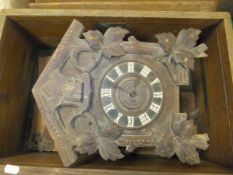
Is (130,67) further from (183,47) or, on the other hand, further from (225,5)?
(225,5)

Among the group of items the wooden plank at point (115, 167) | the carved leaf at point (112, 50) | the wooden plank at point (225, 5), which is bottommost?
the wooden plank at point (115, 167)

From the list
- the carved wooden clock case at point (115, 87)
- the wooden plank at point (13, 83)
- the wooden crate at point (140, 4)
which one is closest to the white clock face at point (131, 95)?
the carved wooden clock case at point (115, 87)

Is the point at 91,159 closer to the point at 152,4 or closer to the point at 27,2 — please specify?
the point at 152,4

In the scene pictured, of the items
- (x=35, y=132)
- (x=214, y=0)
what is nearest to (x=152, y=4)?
(x=214, y=0)

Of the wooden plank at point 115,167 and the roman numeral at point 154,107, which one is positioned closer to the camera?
the wooden plank at point 115,167

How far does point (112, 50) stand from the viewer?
1399 mm

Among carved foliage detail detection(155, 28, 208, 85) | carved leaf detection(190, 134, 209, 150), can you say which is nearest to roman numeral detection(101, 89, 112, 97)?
carved foliage detail detection(155, 28, 208, 85)

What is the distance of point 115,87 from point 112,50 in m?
0.16

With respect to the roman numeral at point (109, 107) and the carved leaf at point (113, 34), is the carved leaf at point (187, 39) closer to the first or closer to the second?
the carved leaf at point (113, 34)

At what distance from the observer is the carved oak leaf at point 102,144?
4.28ft

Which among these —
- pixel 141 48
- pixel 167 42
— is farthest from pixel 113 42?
pixel 167 42

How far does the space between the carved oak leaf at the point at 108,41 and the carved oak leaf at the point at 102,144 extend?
326 millimetres

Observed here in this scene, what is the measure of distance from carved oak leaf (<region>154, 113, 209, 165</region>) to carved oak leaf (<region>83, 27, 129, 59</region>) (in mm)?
391

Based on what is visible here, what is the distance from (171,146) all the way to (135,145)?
0.14 metres
